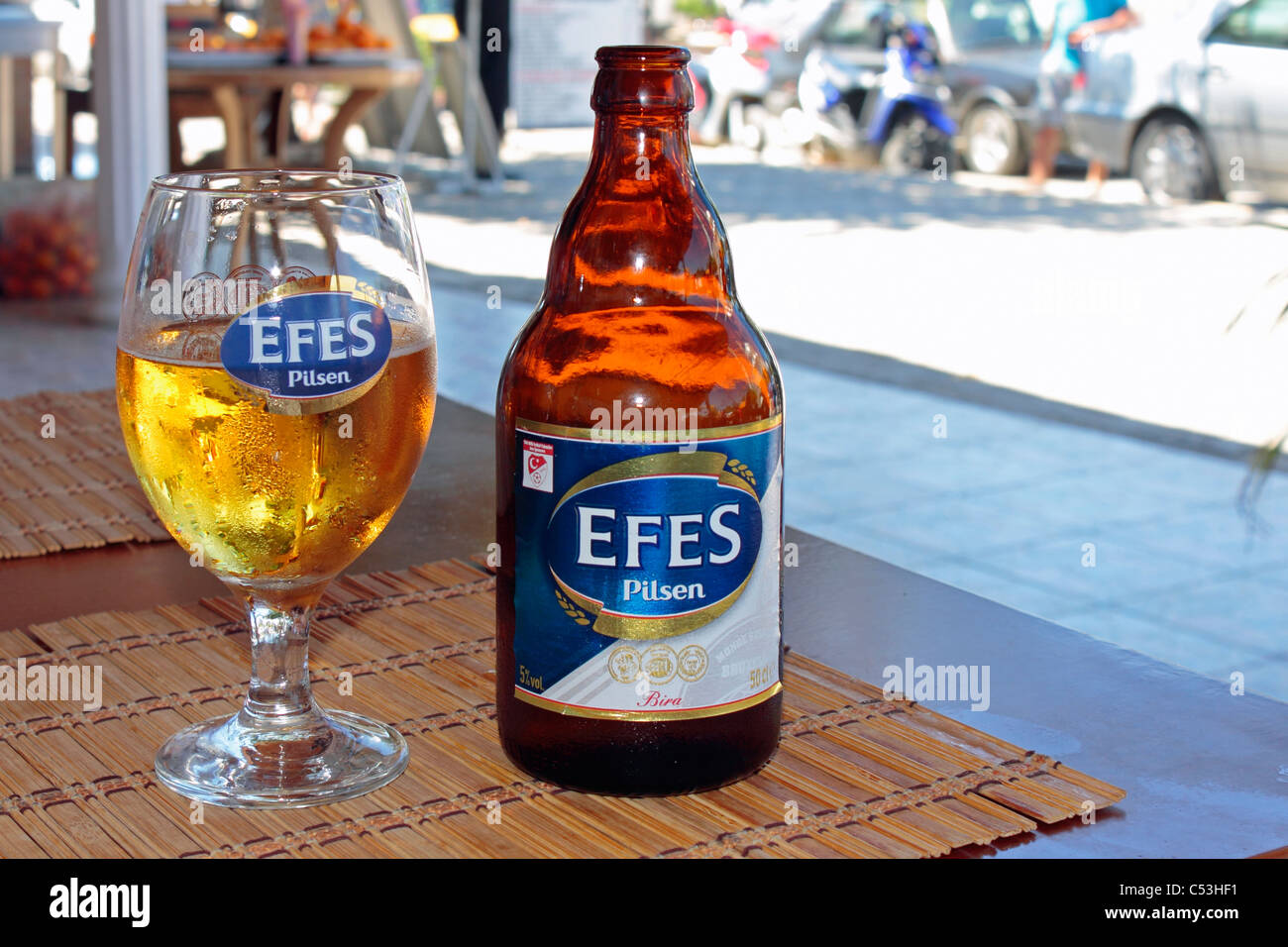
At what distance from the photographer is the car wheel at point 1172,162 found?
8719 millimetres

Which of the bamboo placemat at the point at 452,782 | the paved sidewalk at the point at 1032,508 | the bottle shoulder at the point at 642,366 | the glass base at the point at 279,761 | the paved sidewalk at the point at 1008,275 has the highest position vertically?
the bottle shoulder at the point at 642,366

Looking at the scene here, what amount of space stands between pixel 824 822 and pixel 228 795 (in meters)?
0.28

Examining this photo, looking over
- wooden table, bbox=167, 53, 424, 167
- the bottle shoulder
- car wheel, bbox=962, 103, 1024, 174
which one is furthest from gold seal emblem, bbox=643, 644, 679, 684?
car wheel, bbox=962, 103, 1024, 174

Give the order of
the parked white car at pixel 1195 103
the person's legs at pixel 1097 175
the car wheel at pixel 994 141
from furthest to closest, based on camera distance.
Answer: the car wheel at pixel 994 141 → the person's legs at pixel 1097 175 → the parked white car at pixel 1195 103

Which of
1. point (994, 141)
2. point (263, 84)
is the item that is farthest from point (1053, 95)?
point (263, 84)

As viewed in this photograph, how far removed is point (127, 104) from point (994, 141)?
260 inches

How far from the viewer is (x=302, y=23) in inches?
268

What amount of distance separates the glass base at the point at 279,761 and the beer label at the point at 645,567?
0.33 feet

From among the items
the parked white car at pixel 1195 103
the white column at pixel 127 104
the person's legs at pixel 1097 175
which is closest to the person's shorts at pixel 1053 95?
the parked white car at pixel 1195 103

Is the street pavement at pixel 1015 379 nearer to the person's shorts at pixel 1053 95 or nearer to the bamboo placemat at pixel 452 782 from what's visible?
the person's shorts at pixel 1053 95

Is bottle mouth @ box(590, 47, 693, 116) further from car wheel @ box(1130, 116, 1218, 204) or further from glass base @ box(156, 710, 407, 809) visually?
car wheel @ box(1130, 116, 1218, 204)

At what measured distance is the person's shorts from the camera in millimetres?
9031
